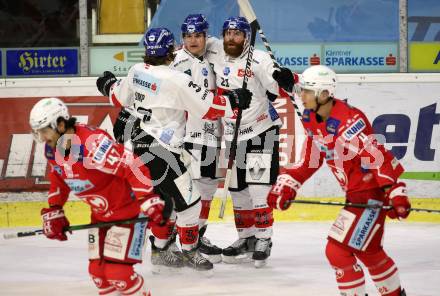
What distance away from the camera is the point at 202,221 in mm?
6168

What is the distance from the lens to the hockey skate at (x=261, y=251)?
589cm

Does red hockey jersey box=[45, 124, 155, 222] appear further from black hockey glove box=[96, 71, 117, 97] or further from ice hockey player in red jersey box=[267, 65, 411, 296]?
black hockey glove box=[96, 71, 117, 97]

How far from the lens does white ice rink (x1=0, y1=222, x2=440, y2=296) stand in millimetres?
5262

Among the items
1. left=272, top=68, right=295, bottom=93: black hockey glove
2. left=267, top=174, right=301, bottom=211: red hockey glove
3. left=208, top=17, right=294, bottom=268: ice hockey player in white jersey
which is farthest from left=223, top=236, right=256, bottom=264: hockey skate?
left=267, top=174, right=301, bottom=211: red hockey glove

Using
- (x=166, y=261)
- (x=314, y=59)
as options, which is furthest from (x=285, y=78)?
(x=314, y=59)

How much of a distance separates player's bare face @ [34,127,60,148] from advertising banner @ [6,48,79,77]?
3357mm

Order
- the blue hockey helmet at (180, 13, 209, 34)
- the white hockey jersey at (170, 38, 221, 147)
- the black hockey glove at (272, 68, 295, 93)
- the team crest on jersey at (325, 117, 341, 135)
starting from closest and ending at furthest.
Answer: the team crest on jersey at (325, 117, 341, 135), the black hockey glove at (272, 68, 295, 93), the blue hockey helmet at (180, 13, 209, 34), the white hockey jersey at (170, 38, 221, 147)

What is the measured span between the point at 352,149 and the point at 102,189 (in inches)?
43.5

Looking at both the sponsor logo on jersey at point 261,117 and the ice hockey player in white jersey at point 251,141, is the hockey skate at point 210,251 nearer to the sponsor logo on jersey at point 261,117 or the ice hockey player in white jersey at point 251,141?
the ice hockey player in white jersey at point 251,141

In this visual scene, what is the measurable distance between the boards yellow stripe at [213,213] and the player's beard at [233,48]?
1.69 metres

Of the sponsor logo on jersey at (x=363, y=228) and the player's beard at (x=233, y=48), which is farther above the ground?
the player's beard at (x=233, y=48)

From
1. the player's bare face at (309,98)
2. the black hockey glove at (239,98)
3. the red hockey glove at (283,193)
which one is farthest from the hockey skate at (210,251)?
the player's bare face at (309,98)

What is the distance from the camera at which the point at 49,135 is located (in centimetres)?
422

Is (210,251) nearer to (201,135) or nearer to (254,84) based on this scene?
(201,135)
